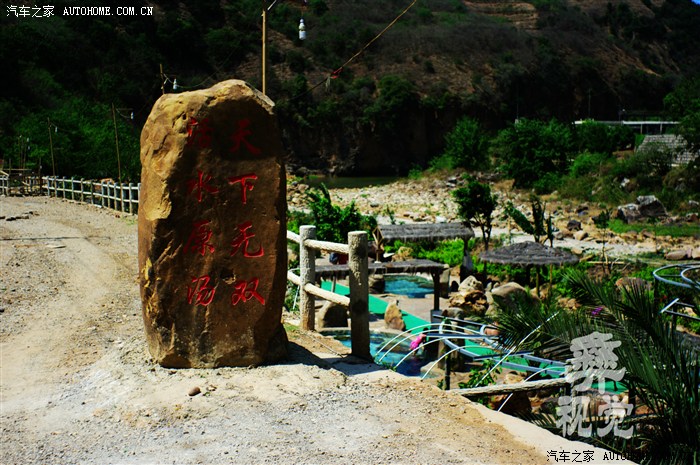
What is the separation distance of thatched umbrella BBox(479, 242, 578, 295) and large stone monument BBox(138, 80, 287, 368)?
6.95 metres

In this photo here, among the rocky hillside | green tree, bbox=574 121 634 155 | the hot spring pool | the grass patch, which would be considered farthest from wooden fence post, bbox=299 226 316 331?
the rocky hillside

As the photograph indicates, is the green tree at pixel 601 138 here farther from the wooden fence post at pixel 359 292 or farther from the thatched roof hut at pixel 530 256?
the wooden fence post at pixel 359 292

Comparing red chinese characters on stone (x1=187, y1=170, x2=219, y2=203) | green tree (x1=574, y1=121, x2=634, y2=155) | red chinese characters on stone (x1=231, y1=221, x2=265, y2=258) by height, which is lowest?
red chinese characters on stone (x1=231, y1=221, x2=265, y2=258)

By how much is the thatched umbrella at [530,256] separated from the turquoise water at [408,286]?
8.57 ft

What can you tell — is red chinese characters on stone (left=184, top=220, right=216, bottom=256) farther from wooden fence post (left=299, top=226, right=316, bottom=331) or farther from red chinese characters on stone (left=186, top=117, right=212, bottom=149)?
wooden fence post (left=299, top=226, right=316, bottom=331)

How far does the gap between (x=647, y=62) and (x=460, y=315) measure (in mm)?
79534

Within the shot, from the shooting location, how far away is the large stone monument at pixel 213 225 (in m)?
5.52

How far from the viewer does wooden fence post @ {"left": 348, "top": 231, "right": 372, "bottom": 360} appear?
6.26 m

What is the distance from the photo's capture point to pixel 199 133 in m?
5.50

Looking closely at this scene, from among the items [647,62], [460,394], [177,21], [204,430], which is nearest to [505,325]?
[460,394]

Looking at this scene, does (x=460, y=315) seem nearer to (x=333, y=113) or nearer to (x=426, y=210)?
(x=426, y=210)

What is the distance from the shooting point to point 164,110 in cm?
562

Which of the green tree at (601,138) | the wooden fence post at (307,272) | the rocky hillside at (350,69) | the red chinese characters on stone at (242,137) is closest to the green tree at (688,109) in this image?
the green tree at (601,138)

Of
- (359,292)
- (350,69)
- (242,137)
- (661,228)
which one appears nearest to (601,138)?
(661,228)
